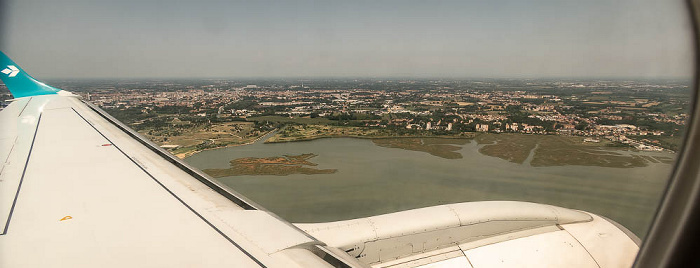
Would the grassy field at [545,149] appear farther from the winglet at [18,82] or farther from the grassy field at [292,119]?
the winglet at [18,82]

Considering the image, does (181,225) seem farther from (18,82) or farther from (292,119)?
(292,119)

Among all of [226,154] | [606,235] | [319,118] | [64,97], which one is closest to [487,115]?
[319,118]

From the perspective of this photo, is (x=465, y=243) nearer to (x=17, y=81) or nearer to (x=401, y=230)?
(x=401, y=230)

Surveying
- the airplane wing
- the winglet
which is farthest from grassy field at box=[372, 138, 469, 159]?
the winglet

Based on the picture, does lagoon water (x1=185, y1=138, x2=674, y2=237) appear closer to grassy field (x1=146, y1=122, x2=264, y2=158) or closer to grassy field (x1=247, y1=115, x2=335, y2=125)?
grassy field (x1=146, y1=122, x2=264, y2=158)

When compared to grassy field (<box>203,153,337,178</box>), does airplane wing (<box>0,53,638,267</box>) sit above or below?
above

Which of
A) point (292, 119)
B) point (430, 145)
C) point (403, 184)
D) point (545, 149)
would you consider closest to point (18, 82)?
point (403, 184)

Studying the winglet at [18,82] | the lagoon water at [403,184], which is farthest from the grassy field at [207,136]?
the winglet at [18,82]
